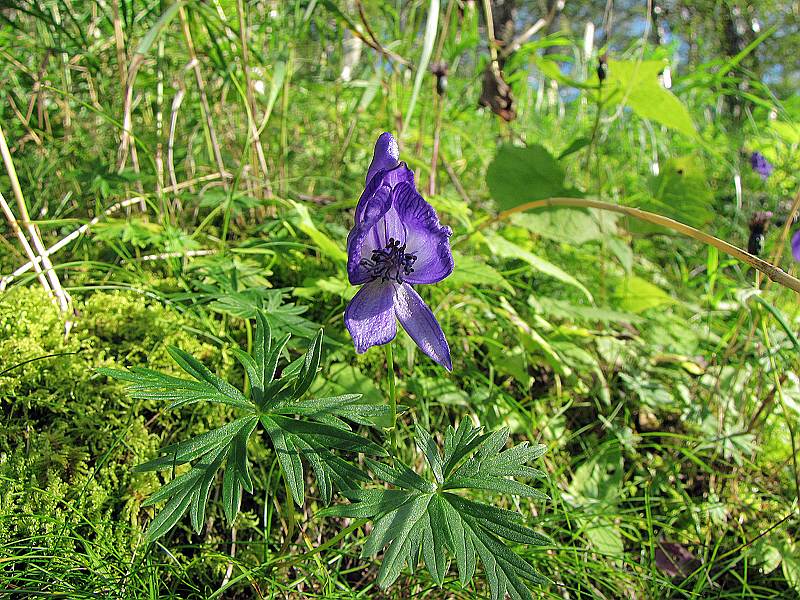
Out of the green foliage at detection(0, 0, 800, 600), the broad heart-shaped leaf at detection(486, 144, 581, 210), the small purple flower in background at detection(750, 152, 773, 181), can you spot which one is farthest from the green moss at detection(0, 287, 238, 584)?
the small purple flower in background at detection(750, 152, 773, 181)

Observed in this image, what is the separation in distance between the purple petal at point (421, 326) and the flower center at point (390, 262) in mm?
30

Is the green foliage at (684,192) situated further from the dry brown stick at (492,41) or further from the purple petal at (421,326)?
the purple petal at (421,326)

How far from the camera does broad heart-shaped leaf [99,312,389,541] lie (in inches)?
36.5

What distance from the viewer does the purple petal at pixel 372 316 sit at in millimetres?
1012

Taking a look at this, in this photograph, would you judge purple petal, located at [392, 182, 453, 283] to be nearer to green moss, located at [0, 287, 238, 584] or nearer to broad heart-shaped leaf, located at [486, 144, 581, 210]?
green moss, located at [0, 287, 238, 584]

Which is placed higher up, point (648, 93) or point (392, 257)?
point (648, 93)

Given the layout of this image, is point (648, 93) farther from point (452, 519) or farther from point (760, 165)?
point (452, 519)

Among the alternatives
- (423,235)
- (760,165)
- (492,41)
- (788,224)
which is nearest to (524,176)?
(492,41)

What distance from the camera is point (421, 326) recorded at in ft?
3.49

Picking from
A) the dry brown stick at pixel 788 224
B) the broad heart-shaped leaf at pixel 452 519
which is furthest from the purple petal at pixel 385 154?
the dry brown stick at pixel 788 224

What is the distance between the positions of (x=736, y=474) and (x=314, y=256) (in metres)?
1.45

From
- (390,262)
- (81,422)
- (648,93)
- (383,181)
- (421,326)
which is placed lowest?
(81,422)

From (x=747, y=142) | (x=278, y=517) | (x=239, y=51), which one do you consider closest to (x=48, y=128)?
(x=239, y=51)

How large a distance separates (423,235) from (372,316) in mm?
172
